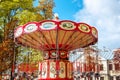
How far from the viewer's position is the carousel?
36.8ft

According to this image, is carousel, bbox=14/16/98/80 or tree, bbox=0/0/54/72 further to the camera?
tree, bbox=0/0/54/72

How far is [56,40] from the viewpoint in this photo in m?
12.3

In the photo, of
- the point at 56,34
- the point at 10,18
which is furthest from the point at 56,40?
the point at 10,18

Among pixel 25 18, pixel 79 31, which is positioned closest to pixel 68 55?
pixel 79 31

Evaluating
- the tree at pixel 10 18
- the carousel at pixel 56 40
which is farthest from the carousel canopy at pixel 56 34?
the tree at pixel 10 18

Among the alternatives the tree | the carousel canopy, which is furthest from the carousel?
the tree

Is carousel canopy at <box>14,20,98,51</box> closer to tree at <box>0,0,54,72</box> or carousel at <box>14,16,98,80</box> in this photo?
carousel at <box>14,16,98,80</box>

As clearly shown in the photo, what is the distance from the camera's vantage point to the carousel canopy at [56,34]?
36.7 ft

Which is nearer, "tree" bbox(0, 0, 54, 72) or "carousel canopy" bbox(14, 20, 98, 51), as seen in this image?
"carousel canopy" bbox(14, 20, 98, 51)

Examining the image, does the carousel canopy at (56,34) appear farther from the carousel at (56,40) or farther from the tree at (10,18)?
the tree at (10,18)

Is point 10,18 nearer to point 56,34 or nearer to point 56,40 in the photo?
point 56,40

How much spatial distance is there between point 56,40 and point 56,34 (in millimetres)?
640

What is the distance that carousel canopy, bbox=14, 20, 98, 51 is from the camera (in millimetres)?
11172

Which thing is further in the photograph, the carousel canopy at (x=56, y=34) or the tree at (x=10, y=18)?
the tree at (x=10, y=18)
